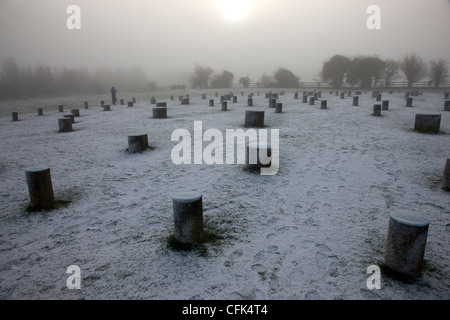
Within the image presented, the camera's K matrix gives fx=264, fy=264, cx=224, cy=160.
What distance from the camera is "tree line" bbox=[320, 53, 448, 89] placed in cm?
4147

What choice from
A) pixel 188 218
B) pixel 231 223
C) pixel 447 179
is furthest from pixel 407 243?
pixel 447 179

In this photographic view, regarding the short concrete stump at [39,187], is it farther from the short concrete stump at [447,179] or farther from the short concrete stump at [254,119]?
the short concrete stump at [447,179]

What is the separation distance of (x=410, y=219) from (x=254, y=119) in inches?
302

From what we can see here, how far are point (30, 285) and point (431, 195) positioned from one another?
6353mm

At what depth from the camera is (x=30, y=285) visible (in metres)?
3.02

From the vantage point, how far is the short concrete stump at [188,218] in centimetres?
355

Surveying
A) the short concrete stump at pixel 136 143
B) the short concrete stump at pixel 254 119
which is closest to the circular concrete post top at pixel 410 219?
the short concrete stump at pixel 136 143

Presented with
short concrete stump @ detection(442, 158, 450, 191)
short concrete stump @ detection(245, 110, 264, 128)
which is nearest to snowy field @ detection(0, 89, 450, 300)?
short concrete stump @ detection(442, 158, 450, 191)

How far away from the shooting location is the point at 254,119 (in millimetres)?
10273

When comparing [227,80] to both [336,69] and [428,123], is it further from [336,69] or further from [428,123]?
[428,123]

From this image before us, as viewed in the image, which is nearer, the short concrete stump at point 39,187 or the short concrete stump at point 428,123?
the short concrete stump at point 39,187

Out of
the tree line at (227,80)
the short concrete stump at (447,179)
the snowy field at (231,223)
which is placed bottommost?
the snowy field at (231,223)

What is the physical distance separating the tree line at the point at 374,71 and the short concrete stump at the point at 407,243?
1826 inches
